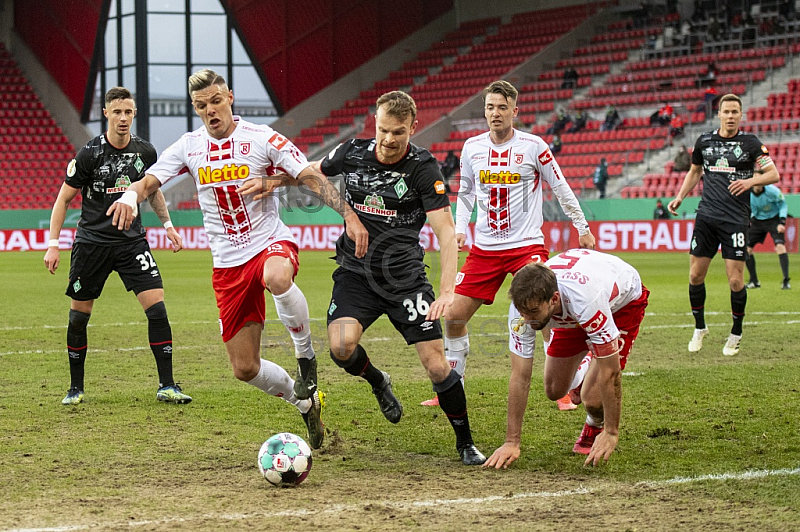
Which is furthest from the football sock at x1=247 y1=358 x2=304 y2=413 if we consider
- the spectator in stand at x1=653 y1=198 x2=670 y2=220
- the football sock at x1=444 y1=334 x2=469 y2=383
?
the spectator in stand at x1=653 y1=198 x2=670 y2=220

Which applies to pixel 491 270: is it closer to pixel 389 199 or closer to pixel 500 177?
pixel 500 177

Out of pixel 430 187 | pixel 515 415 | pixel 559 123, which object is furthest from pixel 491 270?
pixel 559 123

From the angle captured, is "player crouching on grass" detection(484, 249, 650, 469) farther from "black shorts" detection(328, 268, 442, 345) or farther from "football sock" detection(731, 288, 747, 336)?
"football sock" detection(731, 288, 747, 336)

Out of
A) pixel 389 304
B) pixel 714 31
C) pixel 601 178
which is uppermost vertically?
pixel 714 31

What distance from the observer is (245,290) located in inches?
224

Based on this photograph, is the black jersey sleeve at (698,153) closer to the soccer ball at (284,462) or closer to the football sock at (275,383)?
the football sock at (275,383)

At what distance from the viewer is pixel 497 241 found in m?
7.06

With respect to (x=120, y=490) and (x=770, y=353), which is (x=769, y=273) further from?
(x=120, y=490)

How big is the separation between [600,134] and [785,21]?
717 cm

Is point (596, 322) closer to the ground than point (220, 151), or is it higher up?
closer to the ground

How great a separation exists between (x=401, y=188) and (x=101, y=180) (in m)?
2.71

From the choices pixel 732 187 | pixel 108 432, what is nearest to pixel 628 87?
pixel 732 187

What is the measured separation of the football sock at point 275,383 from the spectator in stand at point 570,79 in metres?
30.8

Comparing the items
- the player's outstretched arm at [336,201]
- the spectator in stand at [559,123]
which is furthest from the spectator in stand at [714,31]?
the player's outstretched arm at [336,201]
